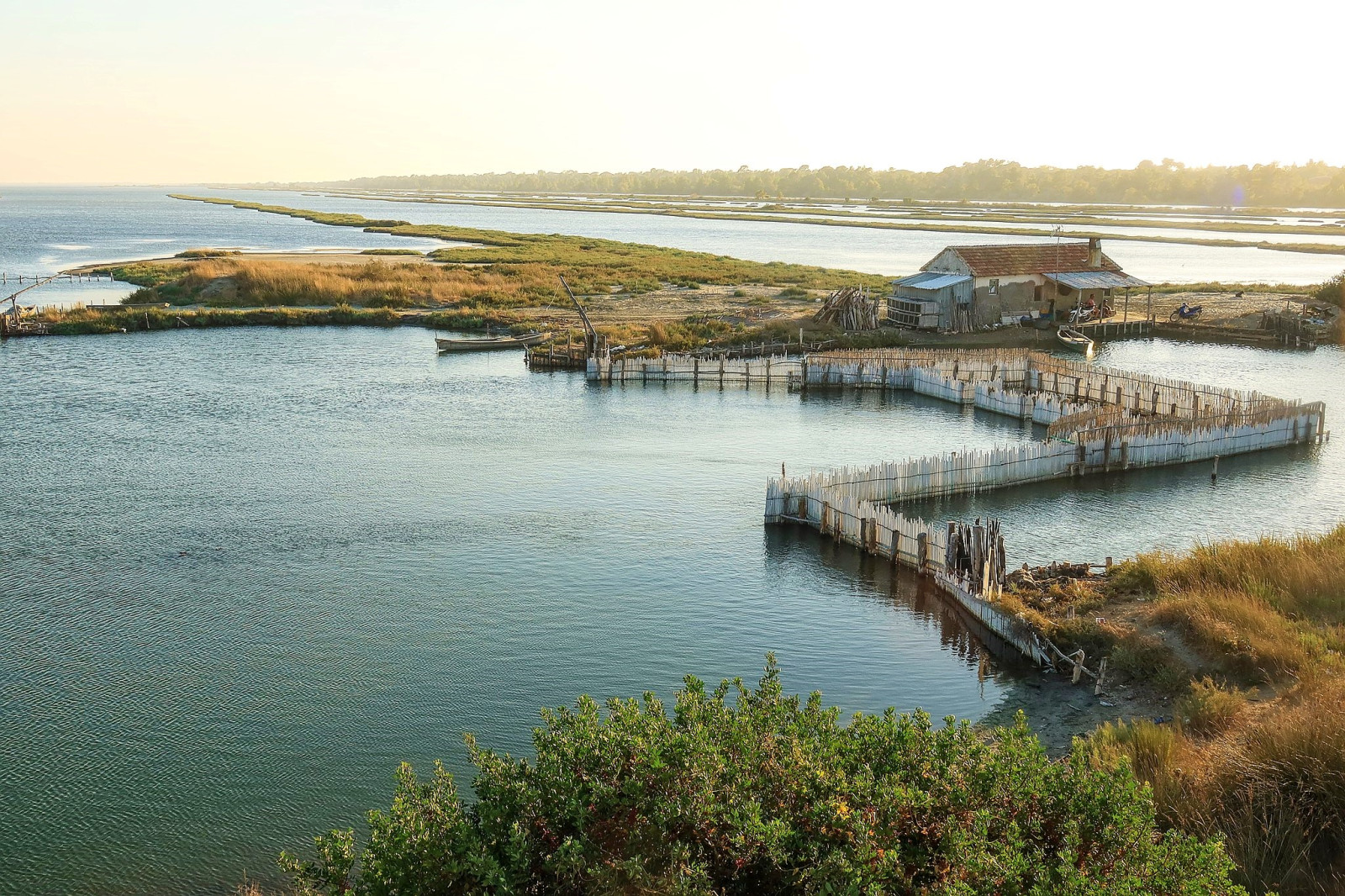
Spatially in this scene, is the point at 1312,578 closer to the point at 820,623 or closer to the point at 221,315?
the point at 820,623

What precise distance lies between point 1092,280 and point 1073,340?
6.05 metres

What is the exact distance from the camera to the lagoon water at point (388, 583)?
54.4 ft

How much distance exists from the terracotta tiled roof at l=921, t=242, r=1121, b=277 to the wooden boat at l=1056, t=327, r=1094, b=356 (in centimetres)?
405

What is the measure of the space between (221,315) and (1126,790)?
6541 centimetres

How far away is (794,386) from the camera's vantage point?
47969mm

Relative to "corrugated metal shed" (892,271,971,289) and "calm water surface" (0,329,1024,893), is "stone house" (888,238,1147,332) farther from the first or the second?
"calm water surface" (0,329,1024,893)

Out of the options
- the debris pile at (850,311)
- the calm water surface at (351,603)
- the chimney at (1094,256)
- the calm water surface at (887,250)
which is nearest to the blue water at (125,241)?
the calm water surface at (887,250)

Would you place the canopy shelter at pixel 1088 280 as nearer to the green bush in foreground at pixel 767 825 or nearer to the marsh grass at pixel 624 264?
the marsh grass at pixel 624 264

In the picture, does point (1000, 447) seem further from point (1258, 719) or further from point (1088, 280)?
point (1088, 280)

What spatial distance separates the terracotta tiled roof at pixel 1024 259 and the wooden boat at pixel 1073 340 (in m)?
4.05

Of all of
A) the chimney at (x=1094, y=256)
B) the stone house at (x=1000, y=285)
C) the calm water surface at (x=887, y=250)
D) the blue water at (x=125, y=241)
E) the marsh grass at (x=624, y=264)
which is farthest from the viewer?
the calm water surface at (x=887, y=250)

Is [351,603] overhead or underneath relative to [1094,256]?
underneath

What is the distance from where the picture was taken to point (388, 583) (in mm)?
24219

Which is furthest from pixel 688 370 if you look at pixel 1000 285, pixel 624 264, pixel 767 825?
pixel 624 264
